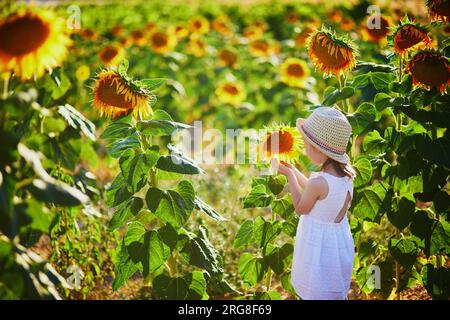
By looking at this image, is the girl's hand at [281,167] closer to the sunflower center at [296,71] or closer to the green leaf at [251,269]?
the green leaf at [251,269]

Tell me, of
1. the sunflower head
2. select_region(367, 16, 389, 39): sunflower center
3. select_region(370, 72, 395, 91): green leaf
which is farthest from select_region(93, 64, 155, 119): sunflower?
select_region(367, 16, 389, 39): sunflower center

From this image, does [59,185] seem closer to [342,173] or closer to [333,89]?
[342,173]

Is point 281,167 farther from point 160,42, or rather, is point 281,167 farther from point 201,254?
point 160,42

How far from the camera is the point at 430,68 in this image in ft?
8.98

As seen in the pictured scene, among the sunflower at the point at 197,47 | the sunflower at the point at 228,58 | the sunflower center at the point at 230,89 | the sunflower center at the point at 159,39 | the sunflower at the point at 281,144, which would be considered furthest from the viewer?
the sunflower at the point at 197,47

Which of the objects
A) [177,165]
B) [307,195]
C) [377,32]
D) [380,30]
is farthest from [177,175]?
[377,32]

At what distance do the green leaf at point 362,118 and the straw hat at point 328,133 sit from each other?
1.15ft

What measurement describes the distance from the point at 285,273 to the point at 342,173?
2.32 feet

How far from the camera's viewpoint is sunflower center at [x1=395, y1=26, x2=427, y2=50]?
9.30 ft

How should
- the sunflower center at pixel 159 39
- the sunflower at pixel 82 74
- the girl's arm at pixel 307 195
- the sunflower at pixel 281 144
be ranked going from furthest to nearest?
the sunflower center at pixel 159 39 < the sunflower at pixel 82 74 < the sunflower at pixel 281 144 < the girl's arm at pixel 307 195

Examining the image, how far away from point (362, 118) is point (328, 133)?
474 mm

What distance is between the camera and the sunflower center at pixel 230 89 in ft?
20.6

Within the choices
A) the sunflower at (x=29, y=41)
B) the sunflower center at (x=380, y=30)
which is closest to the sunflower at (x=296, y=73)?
the sunflower center at (x=380, y=30)

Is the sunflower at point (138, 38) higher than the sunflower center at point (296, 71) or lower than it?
higher
